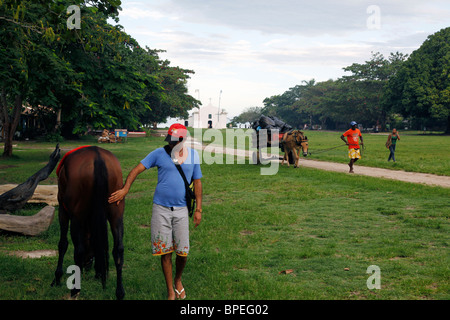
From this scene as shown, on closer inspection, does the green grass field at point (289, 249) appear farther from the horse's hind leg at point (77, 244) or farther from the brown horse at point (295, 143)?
the brown horse at point (295, 143)

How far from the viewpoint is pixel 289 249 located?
658 cm

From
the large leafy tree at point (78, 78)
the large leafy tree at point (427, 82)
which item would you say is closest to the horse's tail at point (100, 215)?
the large leafy tree at point (78, 78)

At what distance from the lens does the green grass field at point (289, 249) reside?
16.1 feet

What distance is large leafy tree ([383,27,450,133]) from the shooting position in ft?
154

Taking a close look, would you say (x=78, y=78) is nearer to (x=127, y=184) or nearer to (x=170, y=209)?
(x=127, y=184)

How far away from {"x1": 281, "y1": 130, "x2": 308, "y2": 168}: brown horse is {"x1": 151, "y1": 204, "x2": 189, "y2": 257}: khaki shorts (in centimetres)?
1292

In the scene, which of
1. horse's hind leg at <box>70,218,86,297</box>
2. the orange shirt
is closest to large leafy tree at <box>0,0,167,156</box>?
the orange shirt

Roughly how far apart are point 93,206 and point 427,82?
169 ft

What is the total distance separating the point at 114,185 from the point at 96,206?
14.1 inches

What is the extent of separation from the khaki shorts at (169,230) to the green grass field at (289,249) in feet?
2.01

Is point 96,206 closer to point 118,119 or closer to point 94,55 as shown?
point 118,119

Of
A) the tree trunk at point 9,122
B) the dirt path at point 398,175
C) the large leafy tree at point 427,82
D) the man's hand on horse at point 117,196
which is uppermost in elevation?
the large leafy tree at point 427,82

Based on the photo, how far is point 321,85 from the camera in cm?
9000
